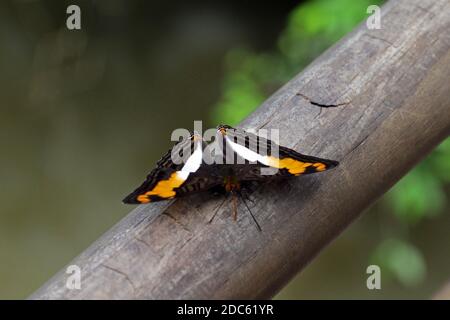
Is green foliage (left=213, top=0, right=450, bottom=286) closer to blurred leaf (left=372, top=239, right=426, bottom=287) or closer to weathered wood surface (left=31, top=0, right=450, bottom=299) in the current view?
blurred leaf (left=372, top=239, right=426, bottom=287)

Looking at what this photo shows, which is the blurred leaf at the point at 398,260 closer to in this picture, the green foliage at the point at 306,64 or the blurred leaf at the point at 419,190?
the green foliage at the point at 306,64

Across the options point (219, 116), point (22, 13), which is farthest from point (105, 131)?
point (219, 116)

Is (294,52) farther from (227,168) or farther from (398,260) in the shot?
(227,168)

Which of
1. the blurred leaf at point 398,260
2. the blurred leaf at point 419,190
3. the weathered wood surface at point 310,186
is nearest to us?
the weathered wood surface at point 310,186

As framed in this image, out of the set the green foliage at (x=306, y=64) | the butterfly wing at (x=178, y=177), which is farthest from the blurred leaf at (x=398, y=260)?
the butterfly wing at (x=178, y=177)

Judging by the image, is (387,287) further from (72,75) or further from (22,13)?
(22,13)

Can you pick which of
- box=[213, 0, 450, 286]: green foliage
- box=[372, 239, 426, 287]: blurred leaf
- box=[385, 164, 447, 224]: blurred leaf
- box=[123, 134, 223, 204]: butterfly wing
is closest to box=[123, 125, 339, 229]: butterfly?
box=[123, 134, 223, 204]: butterfly wing
